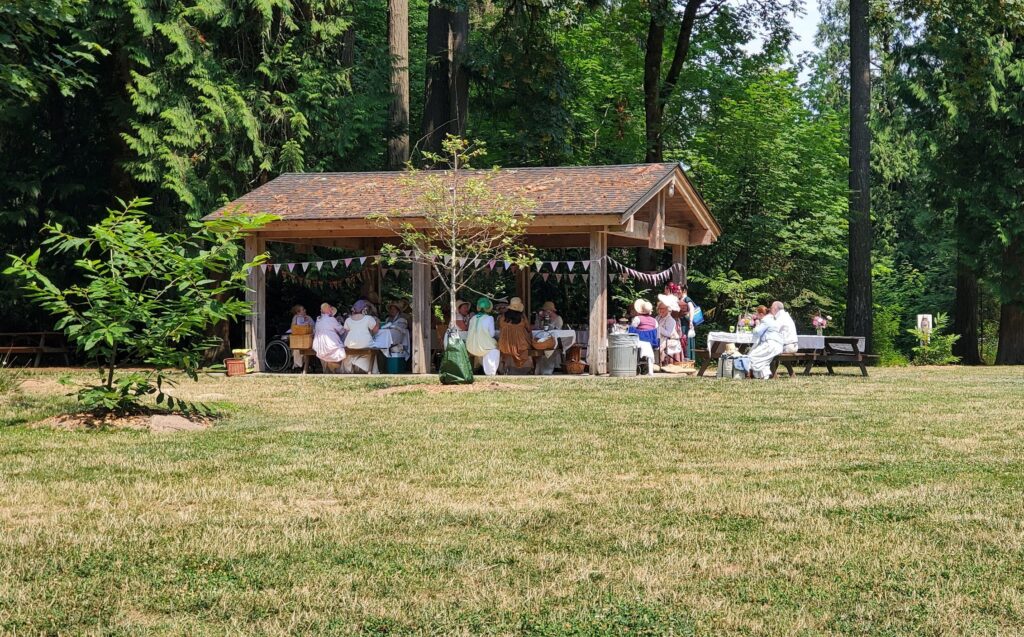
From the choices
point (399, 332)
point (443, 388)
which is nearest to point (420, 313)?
point (399, 332)

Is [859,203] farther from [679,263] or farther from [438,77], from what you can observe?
[438,77]

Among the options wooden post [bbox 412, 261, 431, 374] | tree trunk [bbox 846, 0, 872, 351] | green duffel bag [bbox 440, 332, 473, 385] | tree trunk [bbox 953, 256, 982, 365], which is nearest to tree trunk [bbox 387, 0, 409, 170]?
wooden post [bbox 412, 261, 431, 374]

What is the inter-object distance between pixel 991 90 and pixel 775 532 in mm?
22345

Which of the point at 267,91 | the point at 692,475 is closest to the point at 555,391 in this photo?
the point at 692,475

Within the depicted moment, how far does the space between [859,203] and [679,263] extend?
16.9ft

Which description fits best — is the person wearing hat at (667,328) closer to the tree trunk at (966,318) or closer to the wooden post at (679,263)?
the wooden post at (679,263)

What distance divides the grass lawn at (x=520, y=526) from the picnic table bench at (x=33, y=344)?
12.4 m

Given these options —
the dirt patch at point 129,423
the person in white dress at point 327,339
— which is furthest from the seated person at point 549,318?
the dirt patch at point 129,423

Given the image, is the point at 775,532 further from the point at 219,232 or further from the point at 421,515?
the point at 219,232

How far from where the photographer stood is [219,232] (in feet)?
38.8

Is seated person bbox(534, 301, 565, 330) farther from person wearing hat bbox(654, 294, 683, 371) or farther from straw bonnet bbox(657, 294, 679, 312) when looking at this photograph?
straw bonnet bbox(657, 294, 679, 312)

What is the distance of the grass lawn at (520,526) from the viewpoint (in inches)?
202

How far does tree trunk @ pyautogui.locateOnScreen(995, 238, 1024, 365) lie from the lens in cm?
2719

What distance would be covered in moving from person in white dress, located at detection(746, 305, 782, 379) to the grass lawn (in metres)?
5.99
